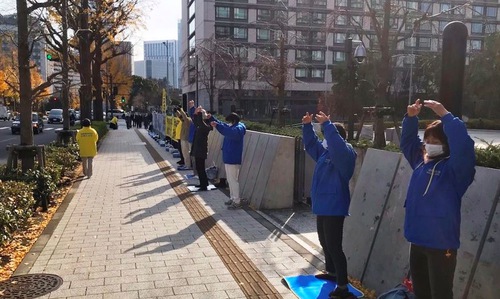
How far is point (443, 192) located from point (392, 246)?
1.42m

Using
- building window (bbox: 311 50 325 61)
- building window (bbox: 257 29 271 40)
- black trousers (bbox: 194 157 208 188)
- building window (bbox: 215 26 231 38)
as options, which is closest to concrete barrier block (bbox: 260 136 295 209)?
black trousers (bbox: 194 157 208 188)

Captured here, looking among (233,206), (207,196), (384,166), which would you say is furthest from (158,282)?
(207,196)

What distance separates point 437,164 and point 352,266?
216 centimetres

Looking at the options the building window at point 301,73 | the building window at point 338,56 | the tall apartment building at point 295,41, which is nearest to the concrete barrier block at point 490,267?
the tall apartment building at point 295,41

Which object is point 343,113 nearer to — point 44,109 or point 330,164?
point 330,164

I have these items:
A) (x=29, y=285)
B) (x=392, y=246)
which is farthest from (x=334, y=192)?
(x=29, y=285)

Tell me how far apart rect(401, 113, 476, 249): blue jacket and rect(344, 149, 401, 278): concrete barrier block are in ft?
4.53

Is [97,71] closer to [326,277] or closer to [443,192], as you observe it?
[326,277]

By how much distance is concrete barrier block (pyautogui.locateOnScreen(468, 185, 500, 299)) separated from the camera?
132 inches

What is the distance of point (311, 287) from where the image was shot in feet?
15.2

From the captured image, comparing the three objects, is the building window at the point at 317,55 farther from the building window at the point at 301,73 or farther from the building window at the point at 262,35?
the building window at the point at 262,35

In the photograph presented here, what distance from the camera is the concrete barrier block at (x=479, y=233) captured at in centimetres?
340

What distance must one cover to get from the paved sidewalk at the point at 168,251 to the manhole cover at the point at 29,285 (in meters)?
0.10

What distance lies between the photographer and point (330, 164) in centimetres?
432
